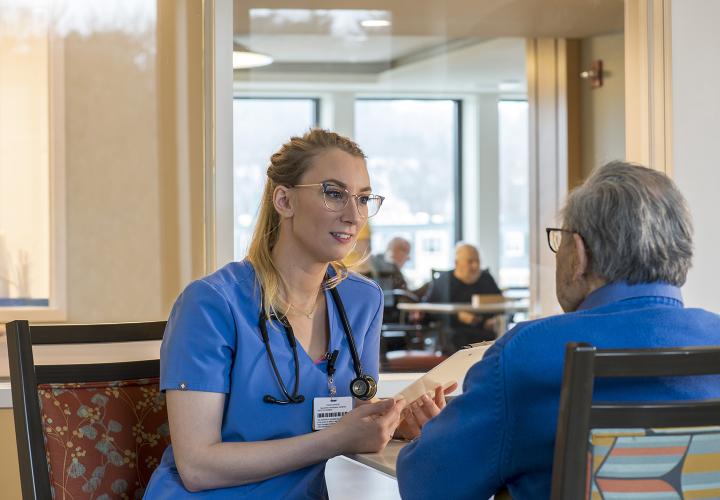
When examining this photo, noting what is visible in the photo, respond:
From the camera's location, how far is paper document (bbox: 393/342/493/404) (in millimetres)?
1889

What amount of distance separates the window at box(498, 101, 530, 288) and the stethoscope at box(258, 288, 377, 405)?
14.9 ft

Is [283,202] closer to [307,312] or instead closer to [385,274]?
[307,312]

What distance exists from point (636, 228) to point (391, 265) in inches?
210

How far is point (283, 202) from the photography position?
73.7 inches

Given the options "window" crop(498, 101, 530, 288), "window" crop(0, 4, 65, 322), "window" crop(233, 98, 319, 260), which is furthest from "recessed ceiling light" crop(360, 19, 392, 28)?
"window" crop(0, 4, 65, 322)

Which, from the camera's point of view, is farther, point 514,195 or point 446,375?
point 514,195

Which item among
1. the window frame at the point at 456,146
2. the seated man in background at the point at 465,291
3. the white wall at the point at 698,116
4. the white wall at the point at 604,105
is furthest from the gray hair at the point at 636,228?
the window frame at the point at 456,146

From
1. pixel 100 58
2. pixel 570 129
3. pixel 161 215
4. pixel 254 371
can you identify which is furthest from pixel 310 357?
pixel 570 129

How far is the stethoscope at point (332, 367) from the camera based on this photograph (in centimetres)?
174

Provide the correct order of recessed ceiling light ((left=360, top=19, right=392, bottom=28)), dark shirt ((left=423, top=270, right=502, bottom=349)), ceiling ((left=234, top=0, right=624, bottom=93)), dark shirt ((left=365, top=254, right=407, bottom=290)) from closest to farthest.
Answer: ceiling ((left=234, top=0, right=624, bottom=93))
recessed ceiling light ((left=360, top=19, right=392, bottom=28))
dark shirt ((left=423, top=270, right=502, bottom=349))
dark shirt ((left=365, top=254, right=407, bottom=290))

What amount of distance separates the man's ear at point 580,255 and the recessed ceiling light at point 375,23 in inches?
150

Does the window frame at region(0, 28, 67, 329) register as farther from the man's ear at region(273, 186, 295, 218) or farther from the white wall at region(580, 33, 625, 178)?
the white wall at region(580, 33, 625, 178)

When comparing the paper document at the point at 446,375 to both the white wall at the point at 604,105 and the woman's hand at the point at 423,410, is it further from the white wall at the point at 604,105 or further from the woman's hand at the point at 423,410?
the white wall at the point at 604,105

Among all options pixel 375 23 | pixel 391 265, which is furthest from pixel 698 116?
pixel 391 265
